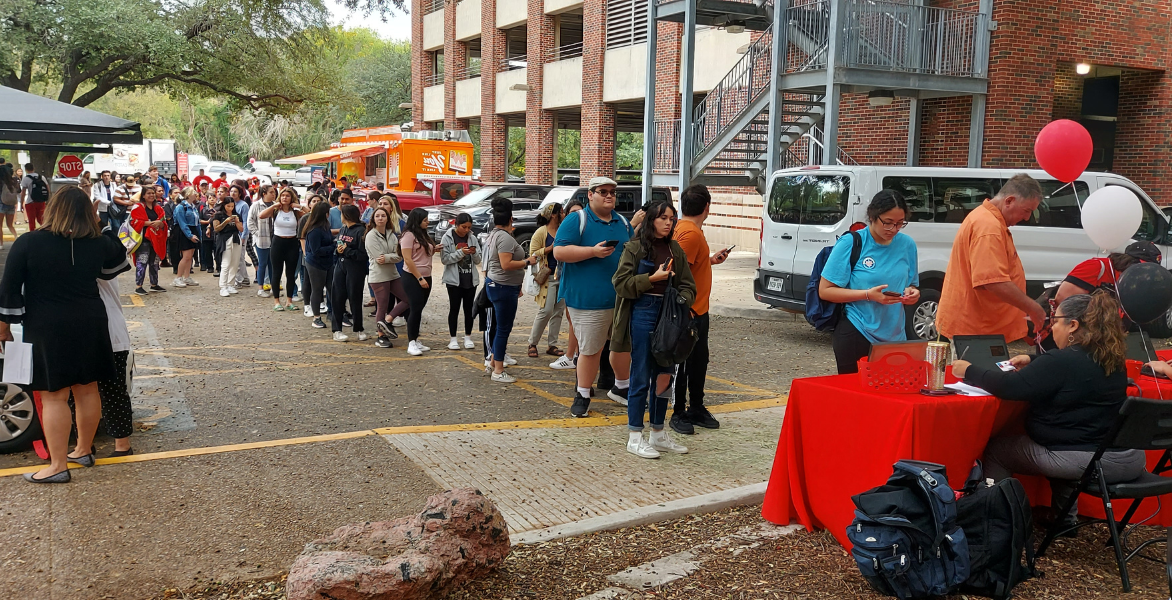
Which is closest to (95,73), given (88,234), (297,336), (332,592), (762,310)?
(297,336)

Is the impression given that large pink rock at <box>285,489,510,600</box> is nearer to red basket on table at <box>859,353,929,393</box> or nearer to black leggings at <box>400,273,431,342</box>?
red basket on table at <box>859,353,929,393</box>

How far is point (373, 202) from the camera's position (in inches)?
500

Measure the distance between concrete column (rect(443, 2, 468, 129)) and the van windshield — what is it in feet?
84.8

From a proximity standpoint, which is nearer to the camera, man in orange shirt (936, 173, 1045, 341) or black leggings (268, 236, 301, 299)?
man in orange shirt (936, 173, 1045, 341)

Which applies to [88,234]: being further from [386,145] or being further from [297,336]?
[386,145]

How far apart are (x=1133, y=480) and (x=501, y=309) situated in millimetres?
5312

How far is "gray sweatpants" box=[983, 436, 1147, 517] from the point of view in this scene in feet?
14.1

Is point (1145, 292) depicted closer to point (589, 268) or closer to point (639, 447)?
point (639, 447)

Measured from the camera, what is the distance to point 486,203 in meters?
20.6

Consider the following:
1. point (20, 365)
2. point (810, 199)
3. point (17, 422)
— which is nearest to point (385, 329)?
point (17, 422)

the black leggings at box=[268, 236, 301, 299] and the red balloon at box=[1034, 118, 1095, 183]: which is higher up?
the red balloon at box=[1034, 118, 1095, 183]

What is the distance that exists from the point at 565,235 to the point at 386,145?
73.8 feet

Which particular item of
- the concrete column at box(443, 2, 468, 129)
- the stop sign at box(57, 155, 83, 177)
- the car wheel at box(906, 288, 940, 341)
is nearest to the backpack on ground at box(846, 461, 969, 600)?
the car wheel at box(906, 288, 940, 341)

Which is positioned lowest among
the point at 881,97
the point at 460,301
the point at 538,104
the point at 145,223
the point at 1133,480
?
the point at 1133,480
